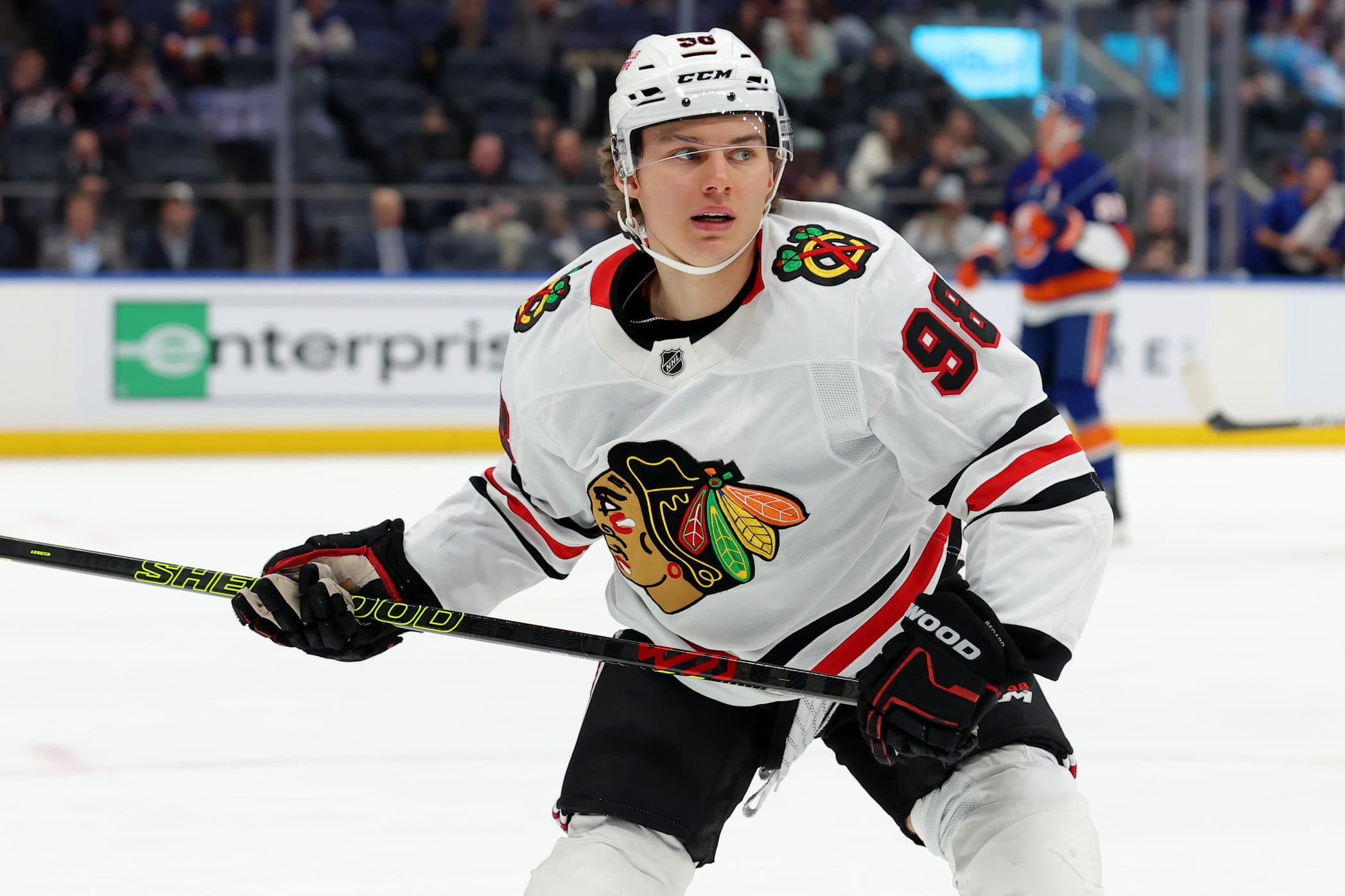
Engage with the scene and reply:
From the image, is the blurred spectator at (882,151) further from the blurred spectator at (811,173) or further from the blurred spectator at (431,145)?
the blurred spectator at (431,145)

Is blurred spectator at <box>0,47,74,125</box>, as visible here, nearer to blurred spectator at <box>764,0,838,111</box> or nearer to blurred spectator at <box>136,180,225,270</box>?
blurred spectator at <box>136,180,225,270</box>

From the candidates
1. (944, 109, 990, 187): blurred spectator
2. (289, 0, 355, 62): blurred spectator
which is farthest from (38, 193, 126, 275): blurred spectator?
(944, 109, 990, 187): blurred spectator

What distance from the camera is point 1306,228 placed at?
816 centimetres

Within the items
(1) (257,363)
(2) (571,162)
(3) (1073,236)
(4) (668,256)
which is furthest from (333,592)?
(2) (571,162)

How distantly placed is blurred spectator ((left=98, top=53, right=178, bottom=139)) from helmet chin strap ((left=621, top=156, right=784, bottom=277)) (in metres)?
6.39

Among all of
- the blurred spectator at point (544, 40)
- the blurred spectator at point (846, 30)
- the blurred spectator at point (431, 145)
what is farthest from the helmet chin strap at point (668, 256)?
the blurred spectator at point (846, 30)

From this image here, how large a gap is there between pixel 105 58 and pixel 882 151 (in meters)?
3.69

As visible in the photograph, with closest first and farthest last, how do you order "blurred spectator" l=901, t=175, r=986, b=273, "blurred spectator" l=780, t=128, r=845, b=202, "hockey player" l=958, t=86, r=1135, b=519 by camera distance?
"hockey player" l=958, t=86, r=1135, b=519 → "blurred spectator" l=901, t=175, r=986, b=273 → "blurred spectator" l=780, t=128, r=845, b=202

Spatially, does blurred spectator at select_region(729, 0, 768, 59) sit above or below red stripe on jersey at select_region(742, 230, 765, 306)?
below

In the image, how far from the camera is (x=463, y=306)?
723cm

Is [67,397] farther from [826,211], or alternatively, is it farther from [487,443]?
[826,211]

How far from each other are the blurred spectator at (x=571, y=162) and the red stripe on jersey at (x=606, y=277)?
19.7 ft

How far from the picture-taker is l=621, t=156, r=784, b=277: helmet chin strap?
1.63m

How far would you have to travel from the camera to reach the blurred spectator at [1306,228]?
8.14 m
